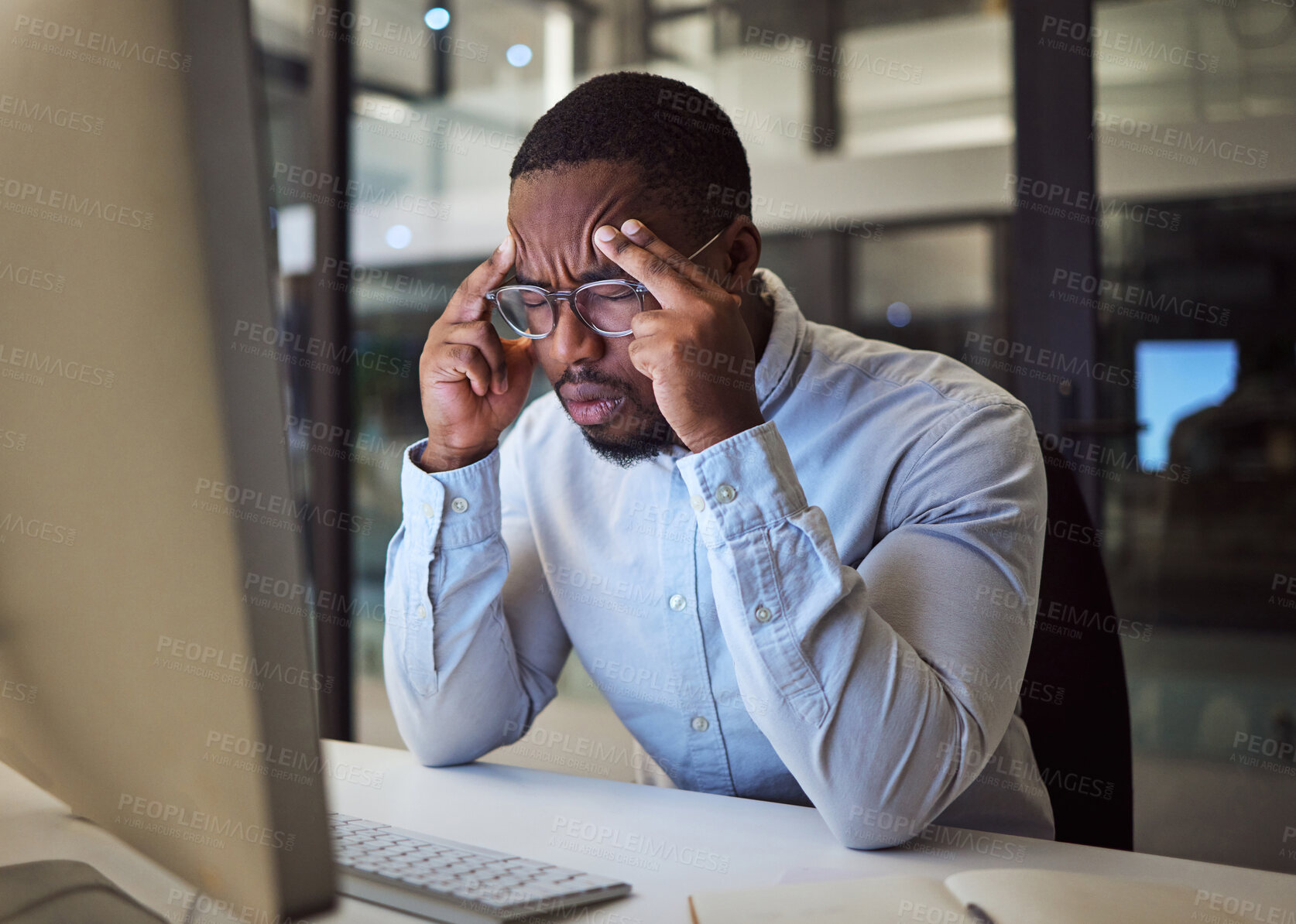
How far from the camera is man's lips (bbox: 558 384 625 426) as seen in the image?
4.02 feet

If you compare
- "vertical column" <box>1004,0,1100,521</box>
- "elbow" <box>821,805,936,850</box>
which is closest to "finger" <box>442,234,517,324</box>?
"elbow" <box>821,805,936,850</box>

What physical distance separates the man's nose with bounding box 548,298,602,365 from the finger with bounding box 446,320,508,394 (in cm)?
13

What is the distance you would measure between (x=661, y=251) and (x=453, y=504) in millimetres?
412

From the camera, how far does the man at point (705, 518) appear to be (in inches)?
37.7

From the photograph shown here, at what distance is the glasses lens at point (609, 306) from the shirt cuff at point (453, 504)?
0.23 meters

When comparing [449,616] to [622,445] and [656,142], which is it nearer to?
[622,445]

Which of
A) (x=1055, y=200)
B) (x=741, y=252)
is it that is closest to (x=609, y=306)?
(x=741, y=252)

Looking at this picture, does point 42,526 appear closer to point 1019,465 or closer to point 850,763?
point 850,763

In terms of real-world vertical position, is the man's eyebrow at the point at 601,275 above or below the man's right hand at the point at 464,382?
above

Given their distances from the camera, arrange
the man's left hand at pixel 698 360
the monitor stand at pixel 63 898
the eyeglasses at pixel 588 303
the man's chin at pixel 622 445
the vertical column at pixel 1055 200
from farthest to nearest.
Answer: the vertical column at pixel 1055 200, the man's chin at pixel 622 445, the eyeglasses at pixel 588 303, the man's left hand at pixel 698 360, the monitor stand at pixel 63 898

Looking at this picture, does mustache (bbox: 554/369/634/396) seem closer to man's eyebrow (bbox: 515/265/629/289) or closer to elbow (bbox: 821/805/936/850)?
man's eyebrow (bbox: 515/265/629/289)

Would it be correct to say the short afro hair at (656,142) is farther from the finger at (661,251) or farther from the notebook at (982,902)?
the notebook at (982,902)

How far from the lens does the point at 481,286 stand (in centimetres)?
124

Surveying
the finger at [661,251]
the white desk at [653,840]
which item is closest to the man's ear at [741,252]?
the finger at [661,251]
